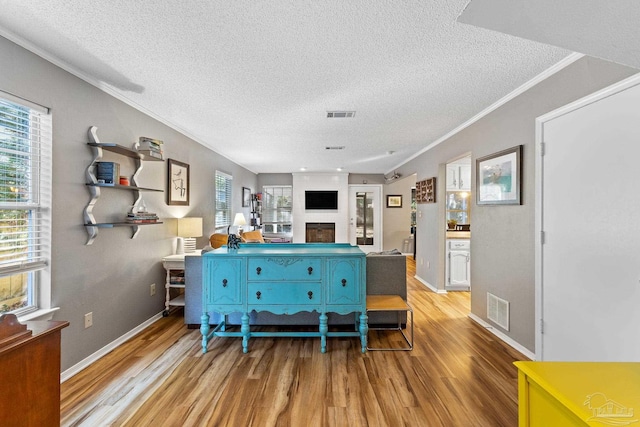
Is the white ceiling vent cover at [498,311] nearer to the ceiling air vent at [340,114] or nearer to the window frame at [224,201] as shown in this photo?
the ceiling air vent at [340,114]

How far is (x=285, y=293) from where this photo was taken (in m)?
2.66

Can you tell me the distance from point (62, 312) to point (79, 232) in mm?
622

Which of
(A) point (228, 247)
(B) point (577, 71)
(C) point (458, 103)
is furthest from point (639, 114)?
(A) point (228, 247)

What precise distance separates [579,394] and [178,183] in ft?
13.6

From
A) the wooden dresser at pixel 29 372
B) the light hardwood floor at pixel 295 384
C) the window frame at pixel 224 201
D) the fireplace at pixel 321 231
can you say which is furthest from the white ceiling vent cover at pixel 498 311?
the fireplace at pixel 321 231

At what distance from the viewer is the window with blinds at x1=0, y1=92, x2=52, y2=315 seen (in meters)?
1.83

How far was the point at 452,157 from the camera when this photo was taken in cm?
409

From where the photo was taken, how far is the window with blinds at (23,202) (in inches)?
72.2

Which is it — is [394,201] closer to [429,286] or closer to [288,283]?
[429,286]

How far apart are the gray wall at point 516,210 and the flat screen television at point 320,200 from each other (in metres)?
4.58

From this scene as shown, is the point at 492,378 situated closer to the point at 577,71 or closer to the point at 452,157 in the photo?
the point at 577,71

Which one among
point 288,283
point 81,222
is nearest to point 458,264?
point 288,283

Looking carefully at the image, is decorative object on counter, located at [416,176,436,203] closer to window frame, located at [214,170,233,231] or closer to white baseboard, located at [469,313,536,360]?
white baseboard, located at [469,313,536,360]

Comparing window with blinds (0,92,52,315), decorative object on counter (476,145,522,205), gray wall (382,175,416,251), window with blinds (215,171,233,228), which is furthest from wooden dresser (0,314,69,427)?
gray wall (382,175,416,251)
